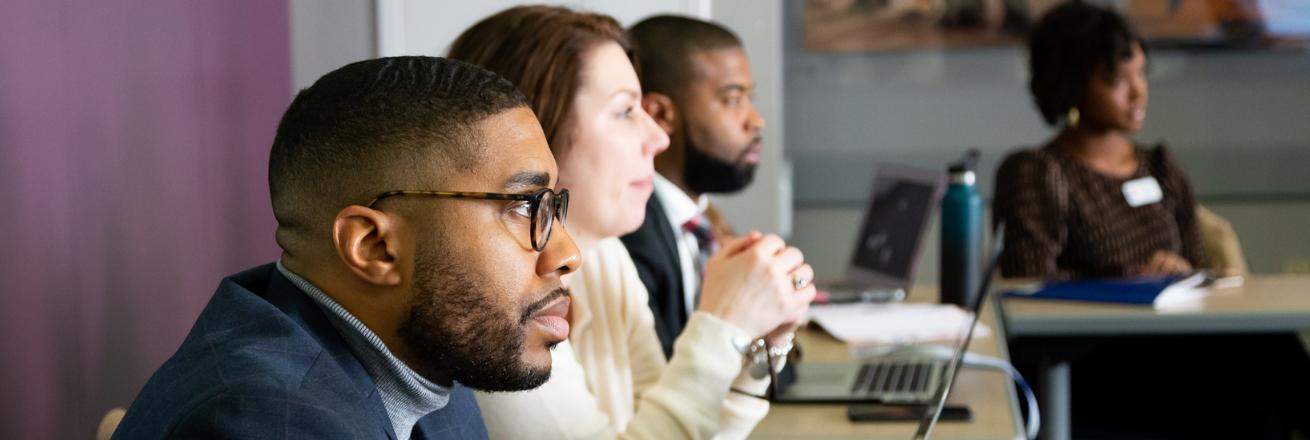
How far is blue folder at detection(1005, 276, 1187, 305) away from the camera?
2600 millimetres

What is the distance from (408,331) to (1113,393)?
2.12 m

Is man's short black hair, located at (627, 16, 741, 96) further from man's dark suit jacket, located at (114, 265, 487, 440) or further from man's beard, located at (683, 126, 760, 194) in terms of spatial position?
man's dark suit jacket, located at (114, 265, 487, 440)

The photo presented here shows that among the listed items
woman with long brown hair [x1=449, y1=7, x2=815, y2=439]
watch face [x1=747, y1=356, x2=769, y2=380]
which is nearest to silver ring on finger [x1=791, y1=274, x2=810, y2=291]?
woman with long brown hair [x1=449, y1=7, x2=815, y2=439]

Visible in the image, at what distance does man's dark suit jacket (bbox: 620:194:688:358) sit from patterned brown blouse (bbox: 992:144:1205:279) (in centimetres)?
143

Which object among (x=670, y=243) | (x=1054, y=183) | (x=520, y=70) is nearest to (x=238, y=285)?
(x=520, y=70)

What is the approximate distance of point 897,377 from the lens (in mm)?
1929

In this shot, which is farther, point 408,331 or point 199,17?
point 199,17

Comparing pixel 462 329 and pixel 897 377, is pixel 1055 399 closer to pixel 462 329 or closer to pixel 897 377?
pixel 897 377

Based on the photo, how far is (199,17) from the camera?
1.71 m

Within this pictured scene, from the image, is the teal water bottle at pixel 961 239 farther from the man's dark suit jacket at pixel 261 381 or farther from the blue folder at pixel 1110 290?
the man's dark suit jacket at pixel 261 381

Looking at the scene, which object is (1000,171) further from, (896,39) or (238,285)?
(238,285)

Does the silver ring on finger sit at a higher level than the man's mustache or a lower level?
lower

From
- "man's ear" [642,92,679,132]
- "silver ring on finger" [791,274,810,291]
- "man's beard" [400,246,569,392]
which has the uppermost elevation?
"man's beard" [400,246,569,392]

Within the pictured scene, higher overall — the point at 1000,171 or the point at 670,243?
the point at 670,243
